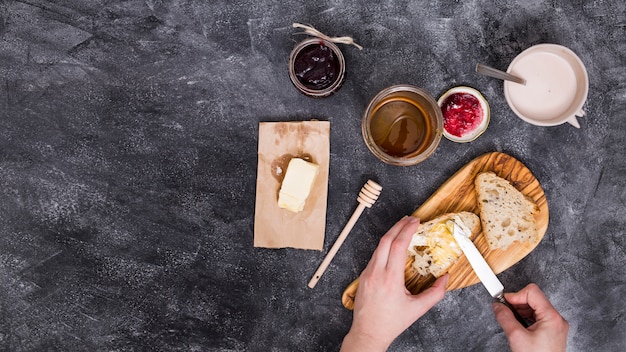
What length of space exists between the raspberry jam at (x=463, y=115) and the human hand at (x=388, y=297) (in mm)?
354

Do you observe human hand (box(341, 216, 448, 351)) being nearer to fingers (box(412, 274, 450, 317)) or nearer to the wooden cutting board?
fingers (box(412, 274, 450, 317))

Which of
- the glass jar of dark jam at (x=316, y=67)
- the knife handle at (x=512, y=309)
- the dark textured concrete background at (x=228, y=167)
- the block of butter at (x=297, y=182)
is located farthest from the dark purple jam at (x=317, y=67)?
the knife handle at (x=512, y=309)

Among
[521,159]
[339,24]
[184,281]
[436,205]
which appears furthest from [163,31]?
[521,159]

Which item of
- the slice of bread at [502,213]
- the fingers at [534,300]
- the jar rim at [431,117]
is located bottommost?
the fingers at [534,300]

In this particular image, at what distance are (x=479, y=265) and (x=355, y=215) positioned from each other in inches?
17.0

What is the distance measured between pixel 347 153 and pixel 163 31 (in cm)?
77

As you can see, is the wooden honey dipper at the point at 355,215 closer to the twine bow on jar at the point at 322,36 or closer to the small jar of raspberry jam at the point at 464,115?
the small jar of raspberry jam at the point at 464,115

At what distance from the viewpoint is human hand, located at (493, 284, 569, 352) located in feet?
5.12

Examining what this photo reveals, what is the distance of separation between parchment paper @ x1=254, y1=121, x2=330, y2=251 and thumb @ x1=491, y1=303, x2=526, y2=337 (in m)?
0.62

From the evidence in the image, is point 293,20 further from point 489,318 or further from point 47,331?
point 47,331

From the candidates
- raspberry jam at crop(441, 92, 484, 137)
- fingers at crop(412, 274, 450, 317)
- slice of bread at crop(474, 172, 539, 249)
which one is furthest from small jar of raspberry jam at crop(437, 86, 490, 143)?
fingers at crop(412, 274, 450, 317)

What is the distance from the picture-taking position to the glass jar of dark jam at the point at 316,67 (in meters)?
1.63

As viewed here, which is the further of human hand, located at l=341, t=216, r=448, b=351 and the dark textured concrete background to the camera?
the dark textured concrete background

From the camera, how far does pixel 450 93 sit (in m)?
1.71
